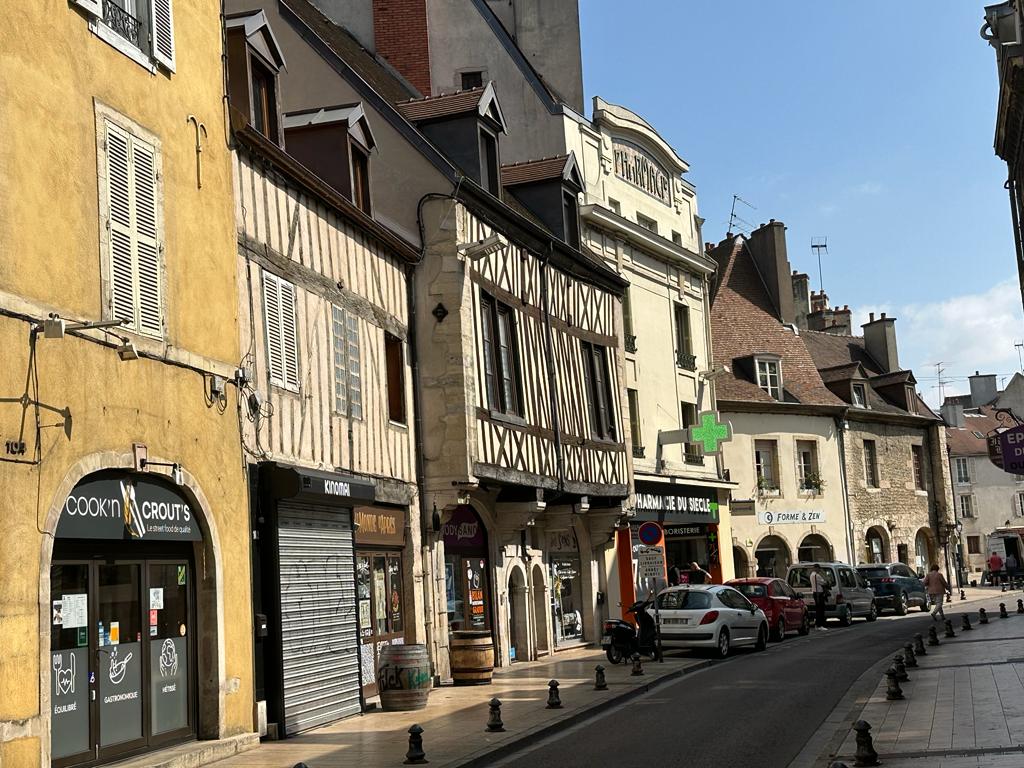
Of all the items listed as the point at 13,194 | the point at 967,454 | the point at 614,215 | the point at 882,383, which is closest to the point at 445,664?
the point at 13,194

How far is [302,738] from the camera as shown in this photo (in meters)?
12.5

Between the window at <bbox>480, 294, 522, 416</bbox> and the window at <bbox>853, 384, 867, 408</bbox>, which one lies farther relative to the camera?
the window at <bbox>853, 384, 867, 408</bbox>

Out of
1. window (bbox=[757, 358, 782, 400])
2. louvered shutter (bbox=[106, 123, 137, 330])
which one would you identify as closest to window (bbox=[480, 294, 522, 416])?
louvered shutter (bbox=[106, 123, 137, 330])

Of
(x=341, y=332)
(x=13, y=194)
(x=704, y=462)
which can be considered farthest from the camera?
(x=704, y=462)

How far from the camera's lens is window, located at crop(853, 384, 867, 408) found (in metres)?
40.2

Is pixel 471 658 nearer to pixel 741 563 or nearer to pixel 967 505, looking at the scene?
pixel 741 563

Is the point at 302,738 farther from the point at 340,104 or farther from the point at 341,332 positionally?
the point at 340,104

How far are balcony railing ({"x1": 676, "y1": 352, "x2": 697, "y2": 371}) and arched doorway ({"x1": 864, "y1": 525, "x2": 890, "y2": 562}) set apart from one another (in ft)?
39.2

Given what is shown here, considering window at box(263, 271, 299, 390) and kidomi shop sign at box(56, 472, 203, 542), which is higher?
window at box(263, 271, 299, 390)

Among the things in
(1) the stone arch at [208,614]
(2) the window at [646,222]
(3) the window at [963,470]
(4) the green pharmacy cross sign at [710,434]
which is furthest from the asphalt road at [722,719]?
(3) the window at [963,470]

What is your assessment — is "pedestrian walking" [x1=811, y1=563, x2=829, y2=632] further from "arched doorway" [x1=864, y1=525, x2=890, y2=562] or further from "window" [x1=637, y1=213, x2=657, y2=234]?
"arched doorway" [x1=864, y1=525, x2=890, y2=562]

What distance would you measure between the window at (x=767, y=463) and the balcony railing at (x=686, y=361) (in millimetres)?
6663

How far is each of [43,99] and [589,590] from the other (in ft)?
55.8

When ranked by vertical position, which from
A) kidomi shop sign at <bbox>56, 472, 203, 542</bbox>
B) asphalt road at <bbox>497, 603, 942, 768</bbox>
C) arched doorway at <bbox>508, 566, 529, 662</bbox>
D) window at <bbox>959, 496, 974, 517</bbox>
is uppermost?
window at <bbox>959, 496, 974, 517</bbox>
